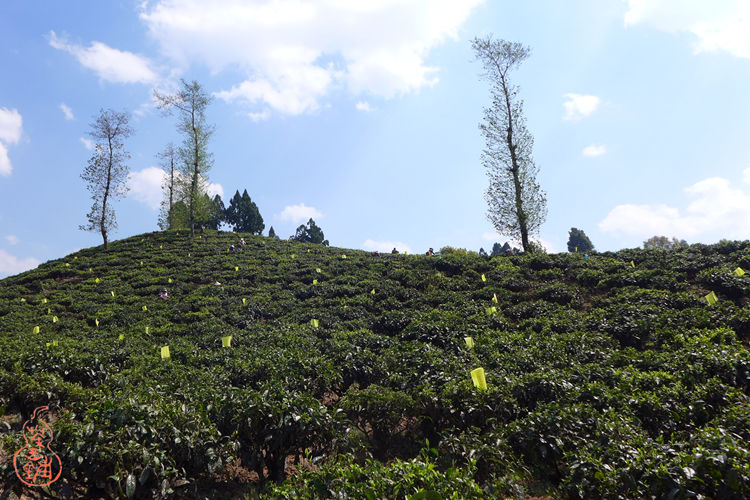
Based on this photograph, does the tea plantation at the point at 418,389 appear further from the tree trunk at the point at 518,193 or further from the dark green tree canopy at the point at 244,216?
the dark green tree canopy at the point at 244,216

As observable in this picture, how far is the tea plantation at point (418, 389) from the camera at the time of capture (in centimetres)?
350

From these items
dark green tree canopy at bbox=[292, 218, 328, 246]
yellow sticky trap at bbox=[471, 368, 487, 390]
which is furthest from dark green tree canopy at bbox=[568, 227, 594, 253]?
yellow sticky trap at bbox=[471, 368, 487, 390]

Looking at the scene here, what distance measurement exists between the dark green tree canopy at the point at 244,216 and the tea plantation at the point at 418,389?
47537mm

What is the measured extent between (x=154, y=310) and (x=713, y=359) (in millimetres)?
16348

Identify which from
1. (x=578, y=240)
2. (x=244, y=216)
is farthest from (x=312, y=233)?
(x=578, y=240)

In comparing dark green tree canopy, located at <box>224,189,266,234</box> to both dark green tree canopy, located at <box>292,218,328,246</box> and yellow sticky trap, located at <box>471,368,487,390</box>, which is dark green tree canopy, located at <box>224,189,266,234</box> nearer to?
dark green tree canopy, located at <box>292,218,328,246</box>

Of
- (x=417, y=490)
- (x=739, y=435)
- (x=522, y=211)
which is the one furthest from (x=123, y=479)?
(x=522, y=211)

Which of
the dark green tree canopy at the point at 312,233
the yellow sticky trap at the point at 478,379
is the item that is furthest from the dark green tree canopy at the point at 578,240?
the yellow sticky trap at the point at 478,379

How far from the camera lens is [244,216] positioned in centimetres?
6238

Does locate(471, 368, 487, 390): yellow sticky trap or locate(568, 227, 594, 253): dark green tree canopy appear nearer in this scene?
locate(471, 368, 487, 390): yellow sticky trap

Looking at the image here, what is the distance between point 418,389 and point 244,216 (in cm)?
6102

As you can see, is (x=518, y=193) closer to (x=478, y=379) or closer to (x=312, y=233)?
(x=478, y=379)

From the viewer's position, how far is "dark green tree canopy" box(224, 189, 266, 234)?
6191 cm

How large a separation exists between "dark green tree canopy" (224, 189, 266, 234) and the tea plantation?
156 feet
